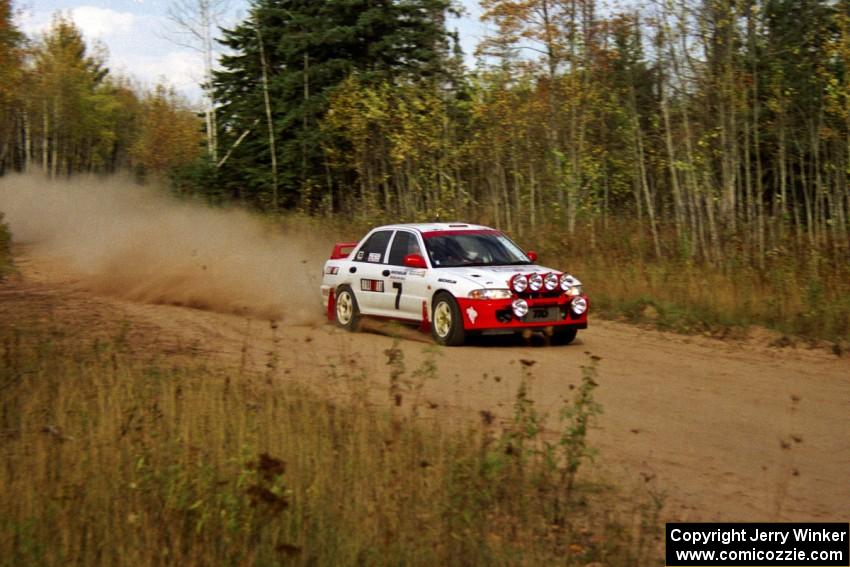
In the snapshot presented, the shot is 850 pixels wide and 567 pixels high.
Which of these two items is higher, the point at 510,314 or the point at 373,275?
the point at 373,275

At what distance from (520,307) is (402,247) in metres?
2.60

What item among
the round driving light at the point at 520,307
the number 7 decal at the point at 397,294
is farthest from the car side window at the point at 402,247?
the round driving light at the point at 520,307

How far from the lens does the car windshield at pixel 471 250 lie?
1518cm

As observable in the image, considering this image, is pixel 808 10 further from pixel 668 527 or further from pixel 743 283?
pixel 668 527

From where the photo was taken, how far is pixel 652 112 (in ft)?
86.2

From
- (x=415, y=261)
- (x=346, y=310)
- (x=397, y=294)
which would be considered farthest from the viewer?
(x=346, y=310)

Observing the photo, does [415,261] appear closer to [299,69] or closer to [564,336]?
[564,336]

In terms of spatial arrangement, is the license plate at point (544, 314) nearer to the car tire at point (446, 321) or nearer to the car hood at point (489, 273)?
the car hood at point (489, 273)

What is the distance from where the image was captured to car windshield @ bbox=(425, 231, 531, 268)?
15.2 metres

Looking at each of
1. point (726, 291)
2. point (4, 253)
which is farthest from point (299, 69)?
point (726, 291)

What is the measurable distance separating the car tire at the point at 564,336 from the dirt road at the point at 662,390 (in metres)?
0.20

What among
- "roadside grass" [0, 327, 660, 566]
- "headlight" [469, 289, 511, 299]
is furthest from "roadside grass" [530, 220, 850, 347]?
"roadside grass" [0, 327, 660, 566]

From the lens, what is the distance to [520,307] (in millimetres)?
14016

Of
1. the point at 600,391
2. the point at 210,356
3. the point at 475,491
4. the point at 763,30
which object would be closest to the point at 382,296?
the point at 210,356
